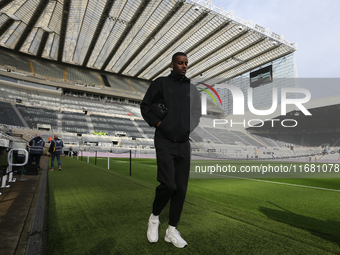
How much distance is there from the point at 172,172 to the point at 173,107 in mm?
630

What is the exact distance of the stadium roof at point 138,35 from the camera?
101 ft

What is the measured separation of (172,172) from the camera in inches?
84.9

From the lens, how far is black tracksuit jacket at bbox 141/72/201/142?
216 centimetres

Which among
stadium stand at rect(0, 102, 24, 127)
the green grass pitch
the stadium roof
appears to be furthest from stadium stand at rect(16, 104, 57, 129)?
the green grass pitch

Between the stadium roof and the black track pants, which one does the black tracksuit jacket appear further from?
the stadium roof

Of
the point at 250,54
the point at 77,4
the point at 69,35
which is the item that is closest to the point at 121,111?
the point at 69,35

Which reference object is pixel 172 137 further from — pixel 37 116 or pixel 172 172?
pixel 37 116

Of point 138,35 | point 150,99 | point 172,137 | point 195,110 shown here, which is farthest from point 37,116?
point 172,137

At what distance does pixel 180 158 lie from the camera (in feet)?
7.28

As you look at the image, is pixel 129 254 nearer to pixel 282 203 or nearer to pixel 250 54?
pixel 282 203

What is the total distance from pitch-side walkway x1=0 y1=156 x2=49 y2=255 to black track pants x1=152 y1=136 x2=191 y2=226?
1181 mm

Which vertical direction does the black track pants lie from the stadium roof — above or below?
below

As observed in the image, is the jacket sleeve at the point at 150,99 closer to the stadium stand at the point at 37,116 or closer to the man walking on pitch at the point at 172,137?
the man walking on pitch at the point at 172,137

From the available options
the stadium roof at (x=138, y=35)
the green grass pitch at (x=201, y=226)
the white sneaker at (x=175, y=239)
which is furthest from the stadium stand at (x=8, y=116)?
the white sneaker at (x=175, y=239)
